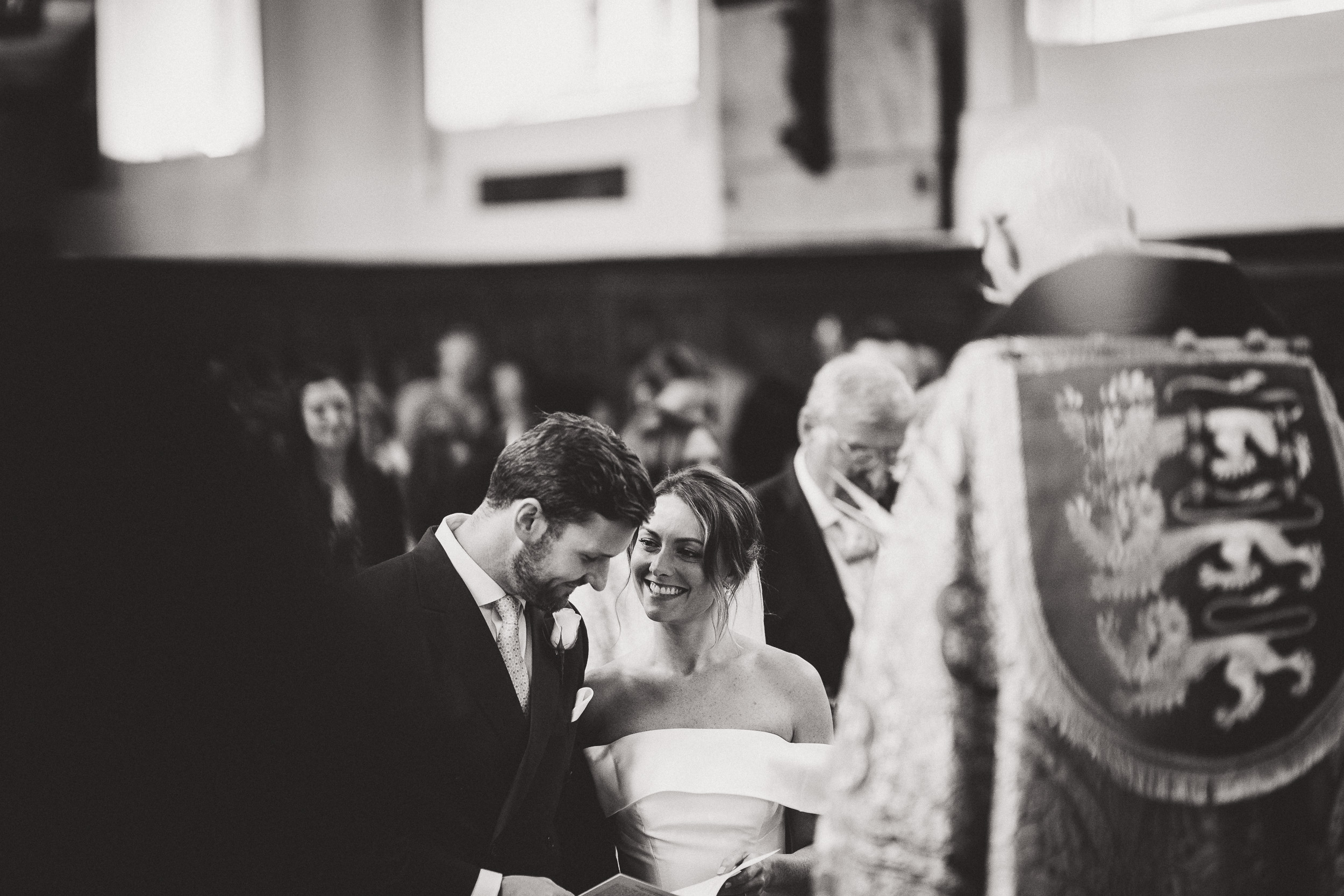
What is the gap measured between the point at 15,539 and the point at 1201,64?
3.80 meters

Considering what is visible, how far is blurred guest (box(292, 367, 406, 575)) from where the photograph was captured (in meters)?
2.53

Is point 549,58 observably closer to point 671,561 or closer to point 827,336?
point 671,561

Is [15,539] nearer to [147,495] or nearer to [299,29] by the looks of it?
[147,495]

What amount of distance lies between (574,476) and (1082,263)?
768mm

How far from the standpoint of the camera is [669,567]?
7.13 ft

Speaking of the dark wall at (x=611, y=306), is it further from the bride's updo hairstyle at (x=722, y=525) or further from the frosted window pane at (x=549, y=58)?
the bride's updo hairstyle at (x=722, y=525)

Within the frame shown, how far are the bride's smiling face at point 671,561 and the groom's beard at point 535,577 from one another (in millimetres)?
198

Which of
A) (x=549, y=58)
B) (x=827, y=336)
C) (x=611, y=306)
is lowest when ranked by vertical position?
(x=827, y=336)

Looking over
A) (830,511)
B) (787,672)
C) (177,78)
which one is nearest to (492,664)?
(787,672)

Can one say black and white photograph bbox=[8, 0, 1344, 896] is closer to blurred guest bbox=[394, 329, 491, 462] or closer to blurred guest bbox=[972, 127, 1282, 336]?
blurred guest bbox=[972, 127, 1282, 336]

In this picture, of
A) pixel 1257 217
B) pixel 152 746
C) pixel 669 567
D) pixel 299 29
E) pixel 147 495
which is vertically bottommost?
pixel 152 746

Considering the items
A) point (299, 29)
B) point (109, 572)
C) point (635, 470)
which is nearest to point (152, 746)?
point (109, 572)

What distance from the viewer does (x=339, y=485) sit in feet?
10.2

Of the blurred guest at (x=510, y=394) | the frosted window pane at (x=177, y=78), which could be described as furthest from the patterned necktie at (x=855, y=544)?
the blurred guest at (x=510, y=394)
